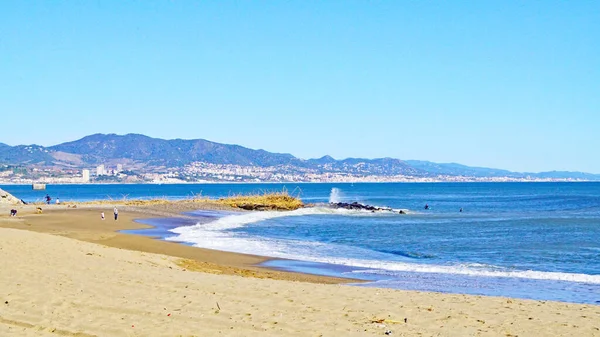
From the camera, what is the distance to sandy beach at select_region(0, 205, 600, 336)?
1050 centimetres

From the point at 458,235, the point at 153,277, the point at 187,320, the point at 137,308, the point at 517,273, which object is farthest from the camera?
the point at 458,235

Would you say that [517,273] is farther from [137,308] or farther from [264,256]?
[137,308]

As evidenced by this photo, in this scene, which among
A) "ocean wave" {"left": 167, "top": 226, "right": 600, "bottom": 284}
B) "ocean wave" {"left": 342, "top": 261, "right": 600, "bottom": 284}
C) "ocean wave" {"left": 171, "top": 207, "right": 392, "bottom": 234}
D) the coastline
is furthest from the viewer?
"ocean wave" {"left": 171, "top": 207, "right": 392, "bottom": 234}

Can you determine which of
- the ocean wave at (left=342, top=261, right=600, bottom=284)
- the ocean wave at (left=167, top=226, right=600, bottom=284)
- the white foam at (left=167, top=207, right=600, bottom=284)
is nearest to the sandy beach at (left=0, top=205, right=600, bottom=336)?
the ocean wave at (left=342, top=261, right=600, bottom=284)

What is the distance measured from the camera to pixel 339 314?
12.0 m

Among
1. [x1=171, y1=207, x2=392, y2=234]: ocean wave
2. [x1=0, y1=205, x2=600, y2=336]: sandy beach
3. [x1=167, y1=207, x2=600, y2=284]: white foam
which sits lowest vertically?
[x1=171, y1=207, x2=392, y2=234]: ocean wave

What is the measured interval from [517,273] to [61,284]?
14651 millimetres

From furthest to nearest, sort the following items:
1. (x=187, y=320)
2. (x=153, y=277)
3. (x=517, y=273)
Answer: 1. (x=517, y=273)
2. (x=153, y=277)
3. (x=187, y=320)

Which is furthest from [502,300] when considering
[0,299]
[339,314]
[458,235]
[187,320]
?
[458,235]

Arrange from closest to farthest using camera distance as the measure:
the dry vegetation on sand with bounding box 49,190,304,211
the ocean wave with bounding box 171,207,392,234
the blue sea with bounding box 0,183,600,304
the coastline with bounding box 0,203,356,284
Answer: the blue sea with bounding box 0,183,600,304
the coastline with bounding box 0,203,356,284
the ocean wave with bounding box 171,207,392,234
the dry vegetation on sand with bounding box 49,190,304,211

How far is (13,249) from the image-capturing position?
1912cm

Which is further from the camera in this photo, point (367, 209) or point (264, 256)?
point (367, 209)

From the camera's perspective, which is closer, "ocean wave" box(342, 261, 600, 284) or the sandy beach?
the sandy beach

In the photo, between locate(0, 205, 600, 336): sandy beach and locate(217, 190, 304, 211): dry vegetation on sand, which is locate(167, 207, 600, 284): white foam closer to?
locate(0, 205, 600, 336): sandy beach
